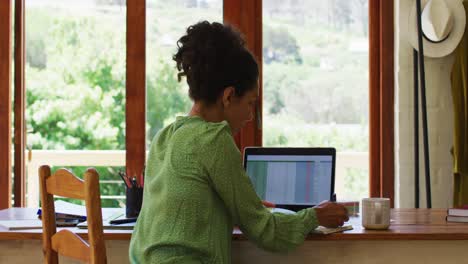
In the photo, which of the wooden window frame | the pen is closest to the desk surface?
the pen

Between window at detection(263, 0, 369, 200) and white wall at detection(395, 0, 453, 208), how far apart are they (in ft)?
0.80

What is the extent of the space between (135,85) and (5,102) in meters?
0.70

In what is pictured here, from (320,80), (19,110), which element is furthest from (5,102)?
(320,80)

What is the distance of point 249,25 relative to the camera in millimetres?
4199

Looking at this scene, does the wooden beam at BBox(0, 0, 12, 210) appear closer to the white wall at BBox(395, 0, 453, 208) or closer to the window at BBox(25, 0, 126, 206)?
the window at BBox(25, 0, 126, 206)

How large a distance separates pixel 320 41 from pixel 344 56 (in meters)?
0.15

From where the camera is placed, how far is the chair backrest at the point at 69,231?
192 cm

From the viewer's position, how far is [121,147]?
14.1 feet

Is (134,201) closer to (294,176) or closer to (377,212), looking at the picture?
(294,176)

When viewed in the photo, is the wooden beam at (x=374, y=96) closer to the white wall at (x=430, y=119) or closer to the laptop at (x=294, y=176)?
the white wall at (x=430, y=119)

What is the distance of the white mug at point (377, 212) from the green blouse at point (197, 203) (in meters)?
0.37

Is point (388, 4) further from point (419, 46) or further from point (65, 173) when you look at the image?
point (65, 173)

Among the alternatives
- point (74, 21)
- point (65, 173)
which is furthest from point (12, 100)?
point (65, 173)

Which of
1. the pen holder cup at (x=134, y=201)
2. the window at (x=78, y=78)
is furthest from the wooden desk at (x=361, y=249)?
the window at (x=78, y=78)
